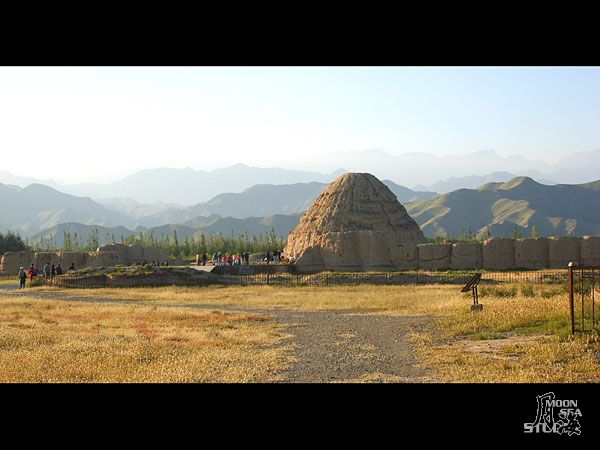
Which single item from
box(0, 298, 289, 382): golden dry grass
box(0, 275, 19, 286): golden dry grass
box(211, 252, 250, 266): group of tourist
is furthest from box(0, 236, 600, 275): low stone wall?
box(0, 298, 289, 382): golden dry grass

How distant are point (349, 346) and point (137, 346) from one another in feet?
14.1

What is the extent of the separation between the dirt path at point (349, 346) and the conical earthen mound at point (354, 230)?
69.1 ft

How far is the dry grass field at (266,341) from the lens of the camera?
10078 millimetres

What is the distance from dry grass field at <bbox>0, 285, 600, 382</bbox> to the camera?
1008cm

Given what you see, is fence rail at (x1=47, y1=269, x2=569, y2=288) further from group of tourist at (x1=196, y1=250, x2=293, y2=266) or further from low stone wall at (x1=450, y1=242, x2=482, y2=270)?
group of tourist at (x1=196, y1=250, x2=293, y2=266)

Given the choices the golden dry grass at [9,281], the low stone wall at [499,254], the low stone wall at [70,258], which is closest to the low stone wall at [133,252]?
the low stone wall at [70,258]

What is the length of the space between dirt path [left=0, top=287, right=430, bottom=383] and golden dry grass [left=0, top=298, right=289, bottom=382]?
53 cm

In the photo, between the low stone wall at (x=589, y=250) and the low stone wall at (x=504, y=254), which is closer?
A: the low stone wall at (x=589, y=250)

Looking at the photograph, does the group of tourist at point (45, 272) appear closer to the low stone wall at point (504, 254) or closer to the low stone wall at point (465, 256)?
the low stone wall at point (504, 254)
